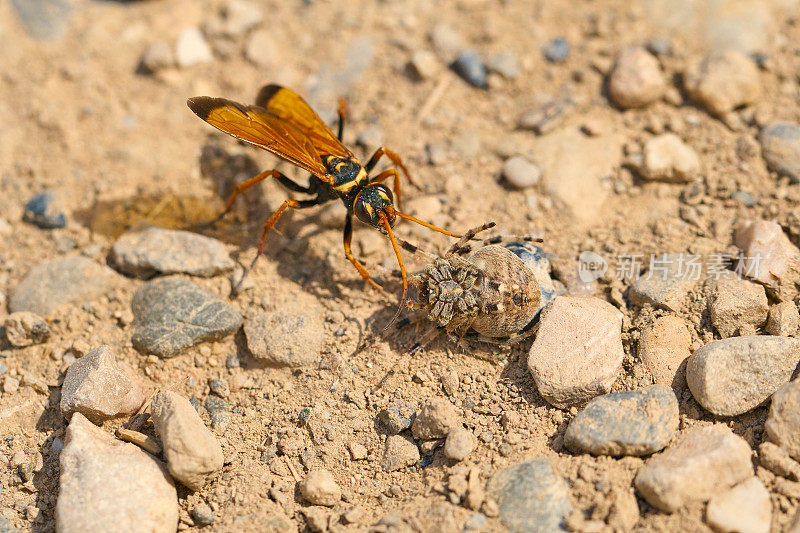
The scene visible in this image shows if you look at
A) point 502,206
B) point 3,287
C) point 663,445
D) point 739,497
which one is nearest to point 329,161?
point 502,206

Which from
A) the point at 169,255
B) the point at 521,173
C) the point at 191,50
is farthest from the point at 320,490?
the point at 191,50

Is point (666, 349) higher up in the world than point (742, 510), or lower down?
higher up

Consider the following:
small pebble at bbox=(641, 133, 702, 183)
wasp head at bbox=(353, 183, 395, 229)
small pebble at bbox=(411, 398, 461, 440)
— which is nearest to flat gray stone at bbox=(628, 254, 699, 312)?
small pebble at bbox=(641, 133, 702, 183)

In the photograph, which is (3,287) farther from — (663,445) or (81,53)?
(663,445)

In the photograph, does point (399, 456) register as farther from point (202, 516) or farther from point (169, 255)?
point (169, 255)

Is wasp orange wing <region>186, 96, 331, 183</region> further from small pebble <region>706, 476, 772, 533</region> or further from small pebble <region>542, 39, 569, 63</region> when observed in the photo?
small pebble <region>706, 476, 772, 533</region>

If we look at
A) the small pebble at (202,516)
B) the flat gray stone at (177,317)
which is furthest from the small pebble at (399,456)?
the flat gray stone at (177,317)
